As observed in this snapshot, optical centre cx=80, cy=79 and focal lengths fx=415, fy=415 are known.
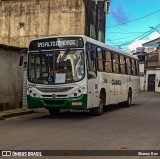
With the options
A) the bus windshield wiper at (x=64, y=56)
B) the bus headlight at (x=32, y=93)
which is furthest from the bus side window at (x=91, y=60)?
the bus headlight at (x=32, y=93)

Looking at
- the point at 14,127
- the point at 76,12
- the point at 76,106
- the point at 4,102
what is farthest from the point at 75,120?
the point at 76,12

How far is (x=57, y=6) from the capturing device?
32625 millimetres

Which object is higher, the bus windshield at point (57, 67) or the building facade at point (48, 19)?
the building facade at point (48, 19)

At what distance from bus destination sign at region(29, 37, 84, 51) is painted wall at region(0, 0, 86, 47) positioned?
15014 millimetres

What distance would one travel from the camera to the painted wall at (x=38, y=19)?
31.6 meters

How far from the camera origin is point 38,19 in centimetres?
3344

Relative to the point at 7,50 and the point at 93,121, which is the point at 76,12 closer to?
the point at 7,50

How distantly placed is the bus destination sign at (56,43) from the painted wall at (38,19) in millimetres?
15014

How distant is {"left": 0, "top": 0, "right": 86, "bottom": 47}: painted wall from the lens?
104 feet

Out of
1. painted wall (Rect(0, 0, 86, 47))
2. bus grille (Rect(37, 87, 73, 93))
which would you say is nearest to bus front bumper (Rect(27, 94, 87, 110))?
bus grille (Rect(37, 87, 73, 93))

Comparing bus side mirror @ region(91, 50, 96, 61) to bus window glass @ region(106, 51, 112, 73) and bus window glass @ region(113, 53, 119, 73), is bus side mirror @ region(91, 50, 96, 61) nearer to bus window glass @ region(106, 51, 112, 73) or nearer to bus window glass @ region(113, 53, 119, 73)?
bus window glass @ region(106, 51, 112, 73)

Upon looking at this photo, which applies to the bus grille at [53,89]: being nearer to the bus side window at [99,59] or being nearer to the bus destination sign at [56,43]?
the bus destination sign at [56,43]

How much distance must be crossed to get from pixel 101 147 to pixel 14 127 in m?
4.45

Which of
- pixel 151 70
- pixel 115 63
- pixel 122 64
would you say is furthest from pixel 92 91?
pixel 151 70
